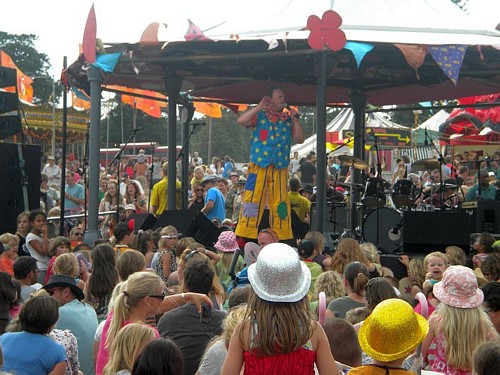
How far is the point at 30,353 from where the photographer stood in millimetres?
4785

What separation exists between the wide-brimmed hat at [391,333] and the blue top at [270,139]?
26.3 feet

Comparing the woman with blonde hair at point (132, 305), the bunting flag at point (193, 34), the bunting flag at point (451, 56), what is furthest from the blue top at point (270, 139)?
the woman with blonde hair at point (132, 305)

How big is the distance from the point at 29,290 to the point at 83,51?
596 cm

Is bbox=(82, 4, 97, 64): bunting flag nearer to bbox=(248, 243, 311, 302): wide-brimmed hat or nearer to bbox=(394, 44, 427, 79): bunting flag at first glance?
bbox=(394, 44, 427, 79): bunting flag

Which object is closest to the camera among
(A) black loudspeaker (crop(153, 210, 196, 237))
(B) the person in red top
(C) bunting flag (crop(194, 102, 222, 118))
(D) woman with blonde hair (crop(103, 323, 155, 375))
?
(B) the person in red top

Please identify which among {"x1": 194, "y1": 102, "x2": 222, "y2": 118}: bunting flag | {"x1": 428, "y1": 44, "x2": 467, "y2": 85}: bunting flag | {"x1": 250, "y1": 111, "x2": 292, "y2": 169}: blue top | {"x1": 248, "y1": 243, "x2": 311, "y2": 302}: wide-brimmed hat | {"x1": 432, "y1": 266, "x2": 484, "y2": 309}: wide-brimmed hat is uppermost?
{"x1": 428, "y1": 44, "x2": 467, "y2": 85}: bunting flag

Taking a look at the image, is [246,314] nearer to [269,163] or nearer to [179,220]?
[269,163]

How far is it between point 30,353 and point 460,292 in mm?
2371

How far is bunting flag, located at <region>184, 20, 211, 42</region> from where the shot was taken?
1161cm

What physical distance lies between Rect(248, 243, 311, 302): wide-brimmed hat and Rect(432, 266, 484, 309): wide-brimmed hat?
1.48 m

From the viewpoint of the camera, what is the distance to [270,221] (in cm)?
1187

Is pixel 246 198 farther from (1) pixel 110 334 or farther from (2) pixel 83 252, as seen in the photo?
(1) pixel 110 334

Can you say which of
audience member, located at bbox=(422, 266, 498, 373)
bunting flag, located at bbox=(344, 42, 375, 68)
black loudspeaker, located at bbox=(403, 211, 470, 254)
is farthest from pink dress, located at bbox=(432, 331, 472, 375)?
black loudspeaker, located at bbox=(403, 211, 470, 254)

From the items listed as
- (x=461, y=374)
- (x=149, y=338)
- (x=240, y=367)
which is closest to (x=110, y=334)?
(x=149, y=338)
